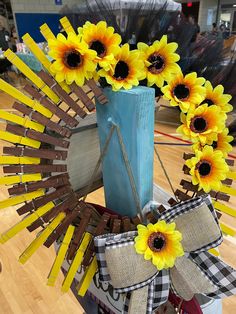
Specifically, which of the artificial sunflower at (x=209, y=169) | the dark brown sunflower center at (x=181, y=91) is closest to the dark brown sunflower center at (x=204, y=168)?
the artificial sunflower at (x=209, y=169)

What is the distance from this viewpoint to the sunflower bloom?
366 millimetres

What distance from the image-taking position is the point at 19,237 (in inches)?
59.6

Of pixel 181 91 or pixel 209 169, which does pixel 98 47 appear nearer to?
pixel 181 91

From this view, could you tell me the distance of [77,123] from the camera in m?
0.40

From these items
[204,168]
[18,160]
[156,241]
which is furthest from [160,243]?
[18,160]

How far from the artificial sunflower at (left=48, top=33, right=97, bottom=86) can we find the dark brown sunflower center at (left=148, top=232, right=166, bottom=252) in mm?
240

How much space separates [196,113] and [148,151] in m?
0.09

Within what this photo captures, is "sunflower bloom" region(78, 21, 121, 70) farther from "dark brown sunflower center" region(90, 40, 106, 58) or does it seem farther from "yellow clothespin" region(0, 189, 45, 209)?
"yellow clothespin" region(0, 189, 45, 209)

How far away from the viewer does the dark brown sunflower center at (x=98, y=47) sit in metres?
0.38

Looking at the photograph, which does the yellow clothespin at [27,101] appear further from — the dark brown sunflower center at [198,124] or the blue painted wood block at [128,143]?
the dark brown sunflower center at [198,124]

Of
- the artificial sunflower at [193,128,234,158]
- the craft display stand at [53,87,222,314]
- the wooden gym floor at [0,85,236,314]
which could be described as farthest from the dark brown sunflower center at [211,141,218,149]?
the wooden gym floor at [0,85,236,314]

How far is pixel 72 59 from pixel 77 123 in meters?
0.09

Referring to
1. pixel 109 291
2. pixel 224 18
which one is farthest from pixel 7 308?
pixel 224 18

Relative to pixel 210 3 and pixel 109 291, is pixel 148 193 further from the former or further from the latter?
pixel 210 3
